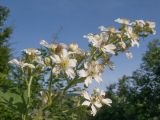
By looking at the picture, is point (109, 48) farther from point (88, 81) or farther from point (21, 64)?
point (21, 64)

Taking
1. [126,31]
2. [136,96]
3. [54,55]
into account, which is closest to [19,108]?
[54,55]

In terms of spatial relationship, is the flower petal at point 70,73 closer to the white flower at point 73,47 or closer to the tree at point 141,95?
the white flower at point 73,47

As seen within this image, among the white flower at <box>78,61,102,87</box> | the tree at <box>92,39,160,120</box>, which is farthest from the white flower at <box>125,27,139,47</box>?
the tree at <box>92,39,160,120</box>

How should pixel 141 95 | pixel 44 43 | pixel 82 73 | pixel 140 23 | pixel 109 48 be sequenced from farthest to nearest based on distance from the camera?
pixel 141 95
pixel 140 23
pixel 44 43
pixel 109 48
pixel 82 73

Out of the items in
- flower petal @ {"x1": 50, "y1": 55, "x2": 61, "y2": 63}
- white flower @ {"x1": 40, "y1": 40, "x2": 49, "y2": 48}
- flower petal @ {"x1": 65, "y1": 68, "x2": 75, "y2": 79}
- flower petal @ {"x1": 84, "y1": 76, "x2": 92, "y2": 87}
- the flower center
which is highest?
white flower @ {"x1": 40, "y1": 40, "x2": 49, "y2": 48}

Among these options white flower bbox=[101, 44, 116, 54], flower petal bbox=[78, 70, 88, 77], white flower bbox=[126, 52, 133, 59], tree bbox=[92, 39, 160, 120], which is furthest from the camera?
tree bbox=[92, 39, 160, 120]

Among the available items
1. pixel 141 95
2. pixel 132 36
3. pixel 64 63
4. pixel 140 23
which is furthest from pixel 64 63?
pixel 141 95

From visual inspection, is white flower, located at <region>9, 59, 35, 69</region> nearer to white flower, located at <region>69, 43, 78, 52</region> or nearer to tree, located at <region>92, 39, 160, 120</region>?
white flower, located at <region>69, 43, 78, 52</region>
